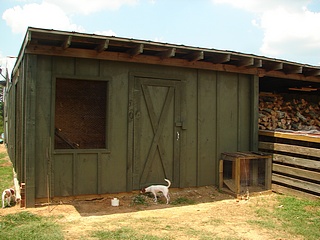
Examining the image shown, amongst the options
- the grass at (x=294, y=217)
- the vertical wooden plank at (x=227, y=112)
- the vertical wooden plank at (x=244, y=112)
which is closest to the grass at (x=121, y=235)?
the grass at (x=294, y=217)

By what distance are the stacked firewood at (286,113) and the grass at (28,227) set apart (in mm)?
5626

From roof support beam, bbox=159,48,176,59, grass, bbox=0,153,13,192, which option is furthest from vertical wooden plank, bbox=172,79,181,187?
grass, bbox=0,153,13,192

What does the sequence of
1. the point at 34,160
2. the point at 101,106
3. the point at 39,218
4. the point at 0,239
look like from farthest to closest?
the point at 101,106, the point at 34,160, the point at 39,218, the point at 0,239

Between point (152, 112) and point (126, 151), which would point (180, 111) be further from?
point (126, 151)

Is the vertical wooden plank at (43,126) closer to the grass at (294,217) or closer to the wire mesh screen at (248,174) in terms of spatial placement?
the grass at (294,217)

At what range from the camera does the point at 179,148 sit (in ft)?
23.9

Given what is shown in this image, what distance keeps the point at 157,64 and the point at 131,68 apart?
552mm

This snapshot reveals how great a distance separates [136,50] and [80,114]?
160cm

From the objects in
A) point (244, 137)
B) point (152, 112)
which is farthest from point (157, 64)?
point (244, 137)

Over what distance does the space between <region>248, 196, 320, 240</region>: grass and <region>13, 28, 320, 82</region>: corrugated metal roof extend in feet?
9.70

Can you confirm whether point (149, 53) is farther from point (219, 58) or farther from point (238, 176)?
point (238, 176)

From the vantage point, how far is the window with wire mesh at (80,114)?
6.40 meters

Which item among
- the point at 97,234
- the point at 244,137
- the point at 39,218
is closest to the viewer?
the point at 97,234

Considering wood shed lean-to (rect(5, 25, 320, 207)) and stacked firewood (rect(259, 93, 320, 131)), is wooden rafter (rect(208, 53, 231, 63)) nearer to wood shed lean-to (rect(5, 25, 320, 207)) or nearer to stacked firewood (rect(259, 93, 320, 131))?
wood shed lean-to (rect(5, 25, 320, 207))
